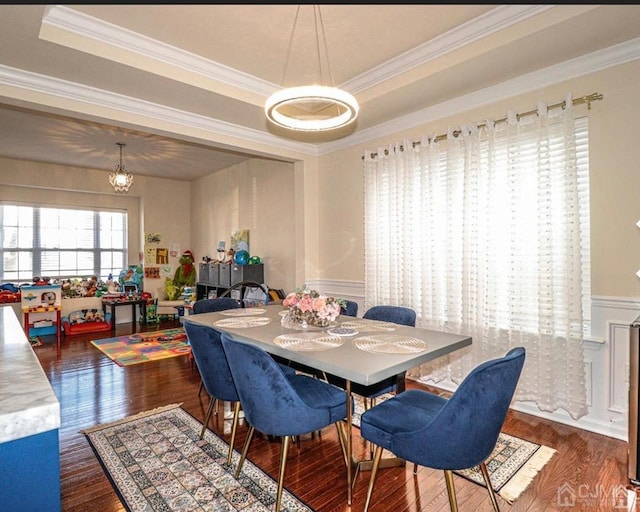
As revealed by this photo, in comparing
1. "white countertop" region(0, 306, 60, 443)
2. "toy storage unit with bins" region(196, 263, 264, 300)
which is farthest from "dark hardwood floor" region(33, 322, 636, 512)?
"toy storage unit with bins" region(196, 263, 264, 300)

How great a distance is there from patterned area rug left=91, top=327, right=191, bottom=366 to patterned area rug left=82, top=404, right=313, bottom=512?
74.3 inches

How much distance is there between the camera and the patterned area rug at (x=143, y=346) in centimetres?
453

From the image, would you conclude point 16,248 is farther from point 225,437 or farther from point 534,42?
Result: point 534,42

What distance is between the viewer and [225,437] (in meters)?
2.55

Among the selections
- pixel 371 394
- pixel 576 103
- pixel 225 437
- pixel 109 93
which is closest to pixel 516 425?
pixel 371 394

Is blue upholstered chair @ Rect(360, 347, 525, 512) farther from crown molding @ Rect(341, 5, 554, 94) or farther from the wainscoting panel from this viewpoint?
crown molding @ Rect(341, 5, 554, 94)

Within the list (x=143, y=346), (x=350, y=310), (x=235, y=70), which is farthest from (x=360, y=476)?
(x=143, y=346)

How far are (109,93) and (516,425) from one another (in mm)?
4321

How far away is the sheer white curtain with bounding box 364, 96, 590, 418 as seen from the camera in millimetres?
2631

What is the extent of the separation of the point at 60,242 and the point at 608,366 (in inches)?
314

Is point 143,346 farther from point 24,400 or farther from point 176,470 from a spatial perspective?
point 24,400

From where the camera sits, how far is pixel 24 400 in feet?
2.59

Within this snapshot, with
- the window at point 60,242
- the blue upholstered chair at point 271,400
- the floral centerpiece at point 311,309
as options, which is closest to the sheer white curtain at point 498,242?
the floral centerpiece at point 311,309

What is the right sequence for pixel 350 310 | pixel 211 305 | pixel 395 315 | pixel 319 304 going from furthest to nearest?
1. pixel 211 305
2. pixel 350 310
3. pixel 395 315
4. pixel 319 304
